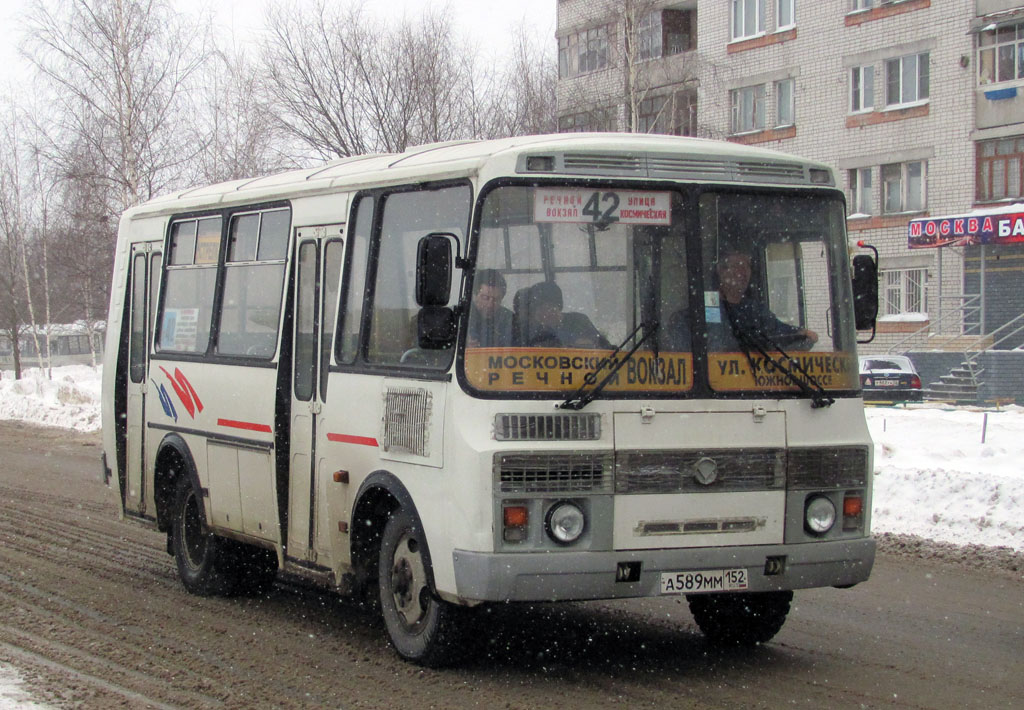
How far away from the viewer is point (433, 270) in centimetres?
644

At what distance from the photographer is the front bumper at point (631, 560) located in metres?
6.40

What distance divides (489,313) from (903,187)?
35.2 m

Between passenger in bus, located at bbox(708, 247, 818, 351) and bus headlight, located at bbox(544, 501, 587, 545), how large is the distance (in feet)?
3.65

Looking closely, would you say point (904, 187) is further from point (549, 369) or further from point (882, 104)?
point (549, 369)

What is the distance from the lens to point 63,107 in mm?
35125

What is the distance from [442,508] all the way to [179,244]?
182 inches

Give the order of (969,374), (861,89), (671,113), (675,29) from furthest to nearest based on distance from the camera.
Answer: (675,29), (861,89), (671,113), (969,374)

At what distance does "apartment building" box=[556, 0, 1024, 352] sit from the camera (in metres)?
36.5

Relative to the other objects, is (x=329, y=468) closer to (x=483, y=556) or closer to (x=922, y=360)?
(x=483, y=556)

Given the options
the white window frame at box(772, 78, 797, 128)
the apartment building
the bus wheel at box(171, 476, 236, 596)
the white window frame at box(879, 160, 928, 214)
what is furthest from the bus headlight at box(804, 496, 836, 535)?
the white window frame at box(772, 78, 797, 128)

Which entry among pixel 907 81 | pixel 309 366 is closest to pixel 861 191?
pixel 907 81

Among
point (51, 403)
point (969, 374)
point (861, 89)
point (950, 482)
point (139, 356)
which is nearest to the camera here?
point (139, 356)

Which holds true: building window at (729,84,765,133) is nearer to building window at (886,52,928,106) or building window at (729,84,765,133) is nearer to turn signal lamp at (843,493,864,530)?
building window at (886,52,928,106)

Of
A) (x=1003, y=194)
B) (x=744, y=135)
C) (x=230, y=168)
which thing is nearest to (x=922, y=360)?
(x=1003, y=194)
